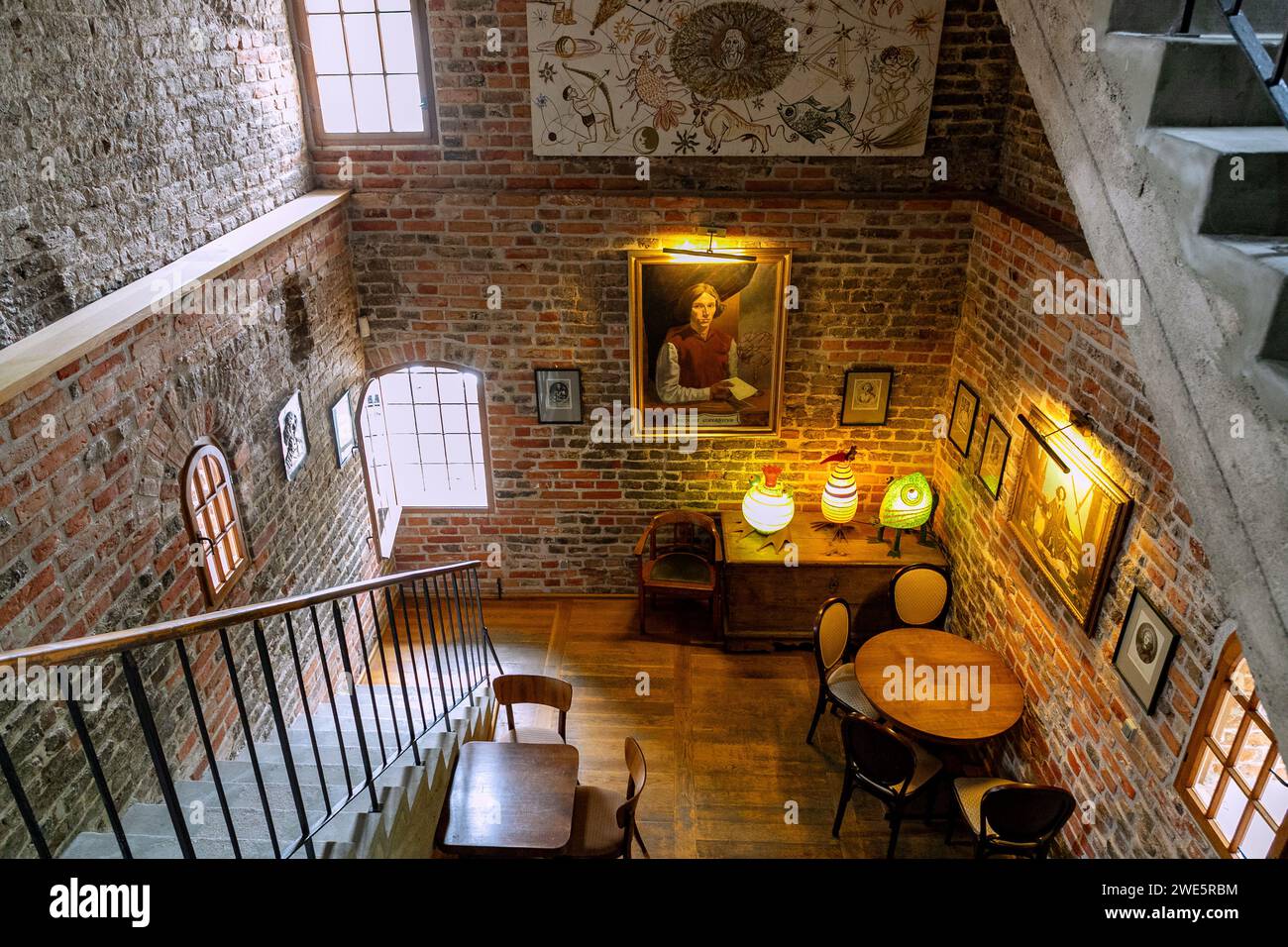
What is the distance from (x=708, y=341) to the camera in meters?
6.19

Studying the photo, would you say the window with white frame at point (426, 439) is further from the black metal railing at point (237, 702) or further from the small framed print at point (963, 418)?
the small framed print at point (963, 418)

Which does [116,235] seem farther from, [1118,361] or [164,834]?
[1118,361]

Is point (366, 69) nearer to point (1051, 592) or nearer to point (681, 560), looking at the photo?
point (681, 560)

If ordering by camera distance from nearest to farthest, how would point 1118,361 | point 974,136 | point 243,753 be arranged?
point 1118,361 < point 243,753 < point 974,136

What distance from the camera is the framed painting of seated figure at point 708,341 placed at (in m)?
5.97

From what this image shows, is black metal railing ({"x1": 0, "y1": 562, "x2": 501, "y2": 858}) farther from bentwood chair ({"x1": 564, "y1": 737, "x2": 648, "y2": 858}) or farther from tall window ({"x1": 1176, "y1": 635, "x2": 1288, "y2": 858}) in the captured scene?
tall window ({"x1": 1176, "y1": 635, "x2": 1288, "y2": 858})

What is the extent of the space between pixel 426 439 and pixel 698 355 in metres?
2.42

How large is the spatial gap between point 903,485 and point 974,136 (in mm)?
2492

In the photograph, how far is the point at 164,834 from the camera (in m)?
3.13

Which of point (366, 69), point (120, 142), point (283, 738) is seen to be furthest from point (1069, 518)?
point (366, 69)

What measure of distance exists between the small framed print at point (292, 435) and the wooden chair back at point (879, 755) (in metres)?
3.73

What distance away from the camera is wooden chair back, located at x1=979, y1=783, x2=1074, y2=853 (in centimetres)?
401

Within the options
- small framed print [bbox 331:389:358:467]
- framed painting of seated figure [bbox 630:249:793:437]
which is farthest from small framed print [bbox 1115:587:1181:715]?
small framed print [bbox 331:389:358:467]
